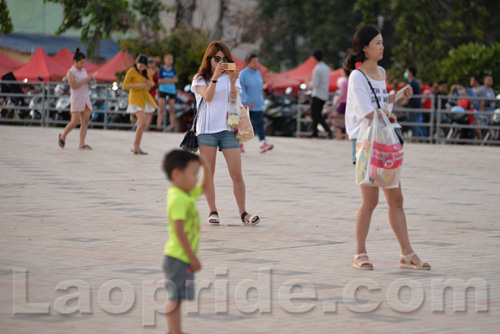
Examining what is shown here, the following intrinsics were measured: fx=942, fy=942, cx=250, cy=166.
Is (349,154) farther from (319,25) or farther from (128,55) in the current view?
(319,25)

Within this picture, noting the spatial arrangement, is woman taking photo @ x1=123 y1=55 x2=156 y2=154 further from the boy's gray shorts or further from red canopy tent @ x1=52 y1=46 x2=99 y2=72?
red canopy tent @ x1=52 y1=46 x2=99 y2=72

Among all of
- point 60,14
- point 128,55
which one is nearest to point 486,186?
→ point 128,55

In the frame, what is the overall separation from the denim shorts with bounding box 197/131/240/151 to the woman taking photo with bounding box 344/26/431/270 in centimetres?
216

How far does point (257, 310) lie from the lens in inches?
212

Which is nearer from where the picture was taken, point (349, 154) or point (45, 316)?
point (45, 316)

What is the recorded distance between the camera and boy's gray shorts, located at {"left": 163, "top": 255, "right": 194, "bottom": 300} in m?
4.52

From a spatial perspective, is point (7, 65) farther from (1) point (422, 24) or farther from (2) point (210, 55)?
(2) point (210, 55)

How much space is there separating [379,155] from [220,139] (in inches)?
102

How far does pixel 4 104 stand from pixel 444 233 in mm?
21645

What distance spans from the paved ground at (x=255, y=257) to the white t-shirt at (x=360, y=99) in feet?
3.41

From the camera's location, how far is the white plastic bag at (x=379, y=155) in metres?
6.56

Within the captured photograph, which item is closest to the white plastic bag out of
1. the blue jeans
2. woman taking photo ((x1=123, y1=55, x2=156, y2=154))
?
woman taking photo ((x1=123, y1=55, x2=156, y2=154))

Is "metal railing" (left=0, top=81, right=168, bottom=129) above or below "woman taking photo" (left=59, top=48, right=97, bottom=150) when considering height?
below

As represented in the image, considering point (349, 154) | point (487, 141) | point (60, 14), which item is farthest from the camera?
point (60, 14)
